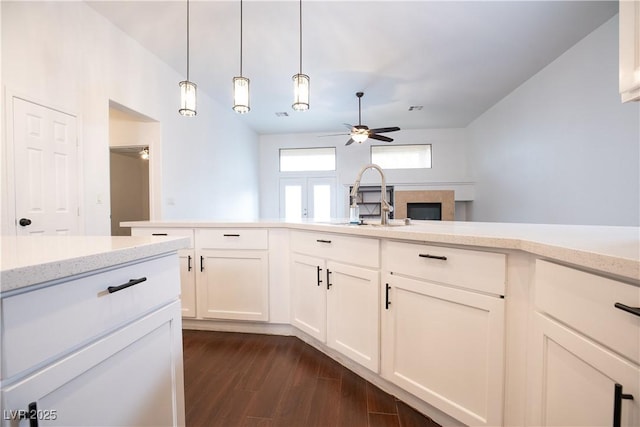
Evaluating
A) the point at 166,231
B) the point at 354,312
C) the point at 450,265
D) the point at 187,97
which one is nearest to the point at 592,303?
the point at 450,265

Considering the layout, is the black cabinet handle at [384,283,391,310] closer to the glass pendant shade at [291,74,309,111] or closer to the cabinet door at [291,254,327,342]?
the cabinet door at [291,254,327,342]

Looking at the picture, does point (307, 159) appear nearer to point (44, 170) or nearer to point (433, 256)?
point (44, 170)

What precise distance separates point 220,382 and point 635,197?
3664 millimetres

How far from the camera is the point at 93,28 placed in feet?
8.34

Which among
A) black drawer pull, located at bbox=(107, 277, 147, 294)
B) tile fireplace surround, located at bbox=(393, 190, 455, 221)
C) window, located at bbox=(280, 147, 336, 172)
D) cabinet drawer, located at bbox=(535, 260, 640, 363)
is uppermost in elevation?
window, located at bbox=(280, 147, 336, 172)

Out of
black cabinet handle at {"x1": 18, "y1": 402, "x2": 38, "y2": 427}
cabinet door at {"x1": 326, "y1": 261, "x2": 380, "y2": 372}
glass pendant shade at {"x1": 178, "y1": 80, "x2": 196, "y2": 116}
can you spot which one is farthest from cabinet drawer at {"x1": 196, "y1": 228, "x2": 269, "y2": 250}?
black cabinet handle at {"x1": 18, "y1": 402, "x2": 38, "y2": 427}

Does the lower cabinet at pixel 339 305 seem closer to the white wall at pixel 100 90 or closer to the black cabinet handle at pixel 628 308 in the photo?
the black cabinet handle at pixel 628 308

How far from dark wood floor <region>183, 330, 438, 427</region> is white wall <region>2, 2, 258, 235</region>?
1819 mm

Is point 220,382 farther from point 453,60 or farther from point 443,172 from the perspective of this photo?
point 443,172

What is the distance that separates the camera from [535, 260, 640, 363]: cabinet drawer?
0.57 metres

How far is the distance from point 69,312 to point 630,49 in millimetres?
1662

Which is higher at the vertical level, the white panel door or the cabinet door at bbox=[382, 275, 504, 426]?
the white panel door

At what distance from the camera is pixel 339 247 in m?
1.59

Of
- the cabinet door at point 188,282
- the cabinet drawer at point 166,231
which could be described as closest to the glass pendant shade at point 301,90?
the cabinet drawer at point 166,231
